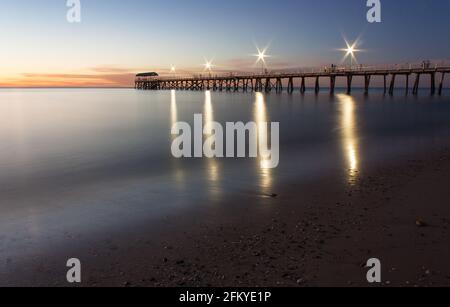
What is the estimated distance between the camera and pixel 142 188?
31.7 ft

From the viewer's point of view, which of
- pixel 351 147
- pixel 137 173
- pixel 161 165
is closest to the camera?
pixel 137 173

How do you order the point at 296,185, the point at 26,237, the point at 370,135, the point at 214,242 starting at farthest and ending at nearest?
1. the point at 370,135
2. the point at 296,185
3. the point at 26,237
4. the point at 214,242

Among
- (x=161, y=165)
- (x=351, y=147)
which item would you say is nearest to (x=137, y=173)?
(x=161, y=165)

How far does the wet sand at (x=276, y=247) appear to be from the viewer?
4.87 m

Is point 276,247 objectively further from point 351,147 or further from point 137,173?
point 351,147

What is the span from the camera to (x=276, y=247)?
5.62 m

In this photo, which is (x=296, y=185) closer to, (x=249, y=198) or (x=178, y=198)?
(x=249, y=198)

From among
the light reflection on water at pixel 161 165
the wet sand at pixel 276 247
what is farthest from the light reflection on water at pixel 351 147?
the wet sand at pixel 276 247

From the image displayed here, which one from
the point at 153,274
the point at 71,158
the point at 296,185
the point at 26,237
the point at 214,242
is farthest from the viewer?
the point at 71,158

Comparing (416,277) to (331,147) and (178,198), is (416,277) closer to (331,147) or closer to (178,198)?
(178,198)

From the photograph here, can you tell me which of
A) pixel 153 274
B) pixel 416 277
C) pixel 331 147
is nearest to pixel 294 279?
pixel 416 277

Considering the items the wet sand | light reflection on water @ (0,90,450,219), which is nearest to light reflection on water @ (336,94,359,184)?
light reflection on water @ (0,90,450,219)
